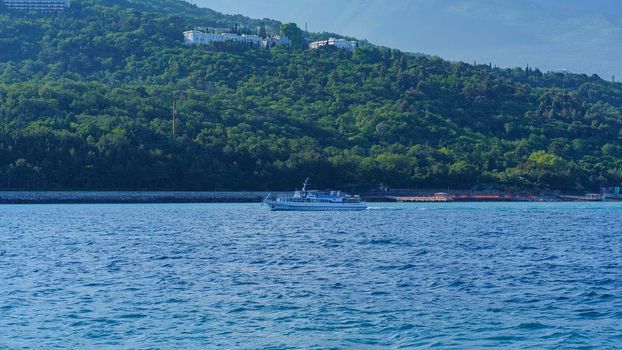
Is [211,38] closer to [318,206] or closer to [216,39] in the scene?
[216,39]

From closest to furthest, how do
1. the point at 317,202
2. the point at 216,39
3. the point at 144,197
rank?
1. the point at 317,202
2. the point at 144,197
3. the point at 216,39

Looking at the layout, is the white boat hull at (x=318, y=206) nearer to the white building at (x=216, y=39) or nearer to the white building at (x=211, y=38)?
the white building at (x=216, y=39)

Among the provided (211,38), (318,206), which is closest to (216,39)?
(211,38)

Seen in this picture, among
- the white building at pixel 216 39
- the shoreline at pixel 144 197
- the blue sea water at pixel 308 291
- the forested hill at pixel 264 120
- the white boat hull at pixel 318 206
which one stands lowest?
the blue sea water at pixel 308 291

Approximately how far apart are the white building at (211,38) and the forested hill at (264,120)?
347 cm

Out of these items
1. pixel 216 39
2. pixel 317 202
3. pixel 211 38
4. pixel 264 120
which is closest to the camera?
pixel 317 202

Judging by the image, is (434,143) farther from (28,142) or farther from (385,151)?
(28,142)

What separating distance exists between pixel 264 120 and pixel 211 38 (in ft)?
206

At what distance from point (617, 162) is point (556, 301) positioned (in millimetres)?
127995

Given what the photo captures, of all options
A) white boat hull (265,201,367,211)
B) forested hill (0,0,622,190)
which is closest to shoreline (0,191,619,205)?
forested hill (0,0,622,190)

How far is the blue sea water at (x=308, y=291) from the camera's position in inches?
909

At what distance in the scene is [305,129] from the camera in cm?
13875

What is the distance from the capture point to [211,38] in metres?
197

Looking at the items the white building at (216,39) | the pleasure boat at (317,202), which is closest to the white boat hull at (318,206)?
the pleasure boat at (317,202)
